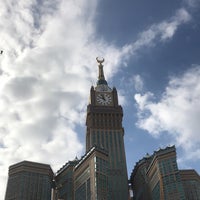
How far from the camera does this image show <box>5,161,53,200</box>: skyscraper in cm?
15212

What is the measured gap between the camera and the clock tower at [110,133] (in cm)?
15562

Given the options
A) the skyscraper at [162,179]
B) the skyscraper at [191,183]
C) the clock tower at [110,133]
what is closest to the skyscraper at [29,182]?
the clock tower at [110,133]

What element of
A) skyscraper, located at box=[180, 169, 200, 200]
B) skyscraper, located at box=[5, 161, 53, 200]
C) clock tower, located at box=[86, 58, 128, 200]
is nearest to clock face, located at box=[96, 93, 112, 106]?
clock tower, located at box=[86, 58, 128, 200]

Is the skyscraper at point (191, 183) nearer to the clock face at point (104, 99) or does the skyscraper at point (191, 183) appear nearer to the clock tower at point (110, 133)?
the clock tower at point (110, 133)

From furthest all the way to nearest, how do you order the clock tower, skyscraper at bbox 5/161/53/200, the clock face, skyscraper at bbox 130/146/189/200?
the clock face, the clock tower, skyscraper at bbox 5/161/53/200, skyscraper at bbox 130/146/189/200

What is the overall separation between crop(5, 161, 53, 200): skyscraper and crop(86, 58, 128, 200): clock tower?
25.4 m

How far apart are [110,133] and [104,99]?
24972 millimetres

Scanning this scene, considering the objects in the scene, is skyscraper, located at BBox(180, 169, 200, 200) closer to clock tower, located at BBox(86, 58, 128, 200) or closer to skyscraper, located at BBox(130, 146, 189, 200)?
skyscraper, located at BBox(130, 146, 189, 200)

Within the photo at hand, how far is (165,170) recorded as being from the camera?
141000mm

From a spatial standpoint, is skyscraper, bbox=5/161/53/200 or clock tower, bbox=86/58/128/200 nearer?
skyscraper, bbox=5/161/53/200

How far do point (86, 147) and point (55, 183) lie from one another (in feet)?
77.6

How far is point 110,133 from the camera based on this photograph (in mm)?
176125

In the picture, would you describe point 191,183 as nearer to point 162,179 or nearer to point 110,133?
point 162,179

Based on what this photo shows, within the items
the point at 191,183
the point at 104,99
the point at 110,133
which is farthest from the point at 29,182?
the point at 191,183
